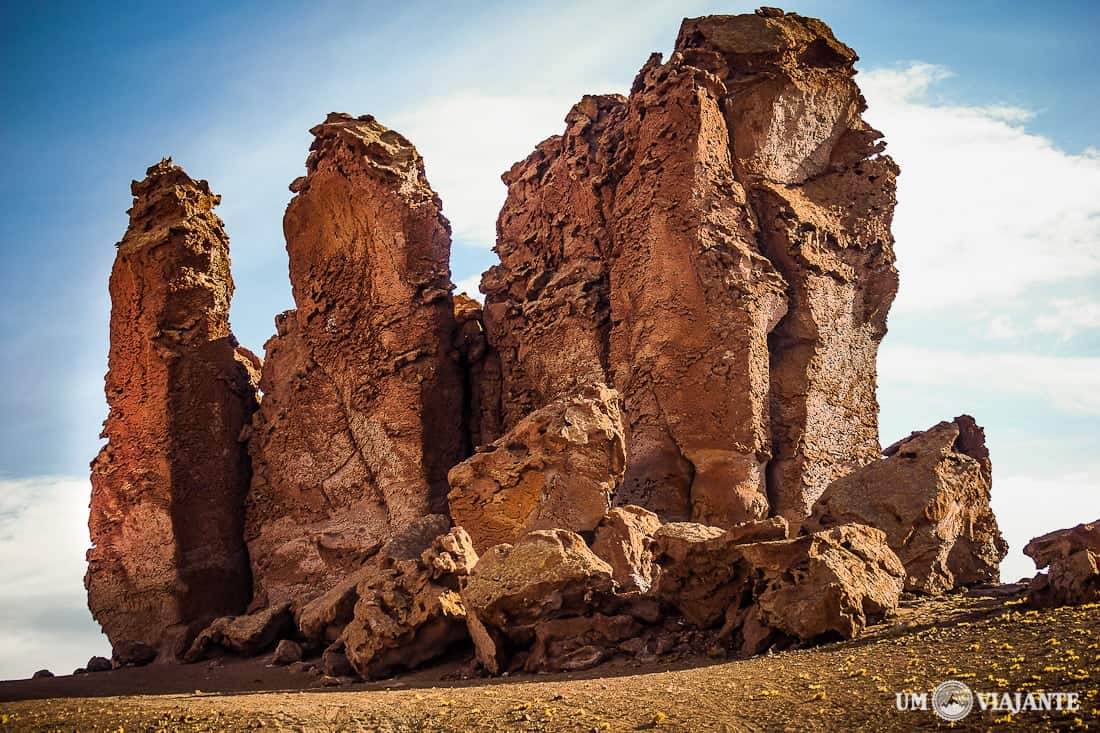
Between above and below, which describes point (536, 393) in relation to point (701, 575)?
above

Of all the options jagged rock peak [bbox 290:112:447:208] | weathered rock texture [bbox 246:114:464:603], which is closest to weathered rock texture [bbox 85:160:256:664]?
weathered rock texture [bbox 246:114:464:603]

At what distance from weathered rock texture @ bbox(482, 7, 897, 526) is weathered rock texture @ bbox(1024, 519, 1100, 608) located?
Answer: 5.40 meters

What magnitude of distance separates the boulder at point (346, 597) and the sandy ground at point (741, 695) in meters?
2.29

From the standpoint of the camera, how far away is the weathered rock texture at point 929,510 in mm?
13180

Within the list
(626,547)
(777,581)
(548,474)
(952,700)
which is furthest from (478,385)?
(952,700)

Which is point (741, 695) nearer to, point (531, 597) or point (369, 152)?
point (531, 597)

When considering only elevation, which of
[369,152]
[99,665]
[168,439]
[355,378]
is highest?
[369,152]

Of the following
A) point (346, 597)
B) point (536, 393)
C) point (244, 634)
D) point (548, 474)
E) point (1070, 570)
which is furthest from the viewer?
point (536, 393)

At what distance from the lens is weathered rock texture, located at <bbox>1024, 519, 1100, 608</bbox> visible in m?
10.7

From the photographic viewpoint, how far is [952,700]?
8062 mm

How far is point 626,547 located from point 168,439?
1028cm

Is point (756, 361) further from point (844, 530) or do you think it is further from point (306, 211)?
point (306, 211)

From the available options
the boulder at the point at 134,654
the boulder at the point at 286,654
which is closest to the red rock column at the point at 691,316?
the boulder at the point at 286,654

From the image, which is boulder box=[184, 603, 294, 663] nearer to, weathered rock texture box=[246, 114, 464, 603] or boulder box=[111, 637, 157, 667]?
boulder box=[111, 637, 157, 667]
